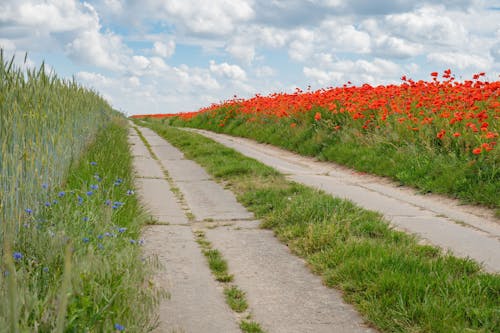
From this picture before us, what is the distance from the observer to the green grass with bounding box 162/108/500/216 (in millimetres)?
7000

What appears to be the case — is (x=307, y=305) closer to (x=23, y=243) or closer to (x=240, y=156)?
(x=23, y=243)

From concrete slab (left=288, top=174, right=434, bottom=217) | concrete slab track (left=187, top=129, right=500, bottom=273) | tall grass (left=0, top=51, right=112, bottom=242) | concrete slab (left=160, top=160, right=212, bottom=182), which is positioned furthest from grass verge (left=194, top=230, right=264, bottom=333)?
concrete slab (left=160, top=160, right=212, bottom=182)

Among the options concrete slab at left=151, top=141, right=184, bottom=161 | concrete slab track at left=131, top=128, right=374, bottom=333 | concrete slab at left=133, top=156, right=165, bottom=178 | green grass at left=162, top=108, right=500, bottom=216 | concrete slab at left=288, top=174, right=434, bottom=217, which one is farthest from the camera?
concrete slab at left=151, top=141, right=184, bottom=161

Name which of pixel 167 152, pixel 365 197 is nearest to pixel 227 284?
pixel 365 197

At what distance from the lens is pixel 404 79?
411 inches

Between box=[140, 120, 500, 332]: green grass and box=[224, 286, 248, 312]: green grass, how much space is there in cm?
69

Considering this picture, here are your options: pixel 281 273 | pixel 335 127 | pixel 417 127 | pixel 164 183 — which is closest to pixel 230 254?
pixel 281 273

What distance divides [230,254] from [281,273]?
626 millimetres

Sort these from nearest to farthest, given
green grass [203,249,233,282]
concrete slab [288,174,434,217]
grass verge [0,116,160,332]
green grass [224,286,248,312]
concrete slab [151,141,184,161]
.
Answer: grass verge [0,116,160,332], green grass [224,286,248,312], green grass [203,249,233,282], concrete slab [288,174,434,217], concrete slab [151,141,184,161]

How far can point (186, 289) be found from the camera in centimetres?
376

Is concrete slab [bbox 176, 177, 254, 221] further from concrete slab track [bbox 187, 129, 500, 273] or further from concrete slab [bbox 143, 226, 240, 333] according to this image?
concrete slab track [bbox 187, 129, 500, 273]

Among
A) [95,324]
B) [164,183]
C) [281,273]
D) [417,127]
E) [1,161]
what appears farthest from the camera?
[417,127]

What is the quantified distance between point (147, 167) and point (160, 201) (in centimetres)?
347

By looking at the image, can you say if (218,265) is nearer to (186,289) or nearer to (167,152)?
(186,289)
